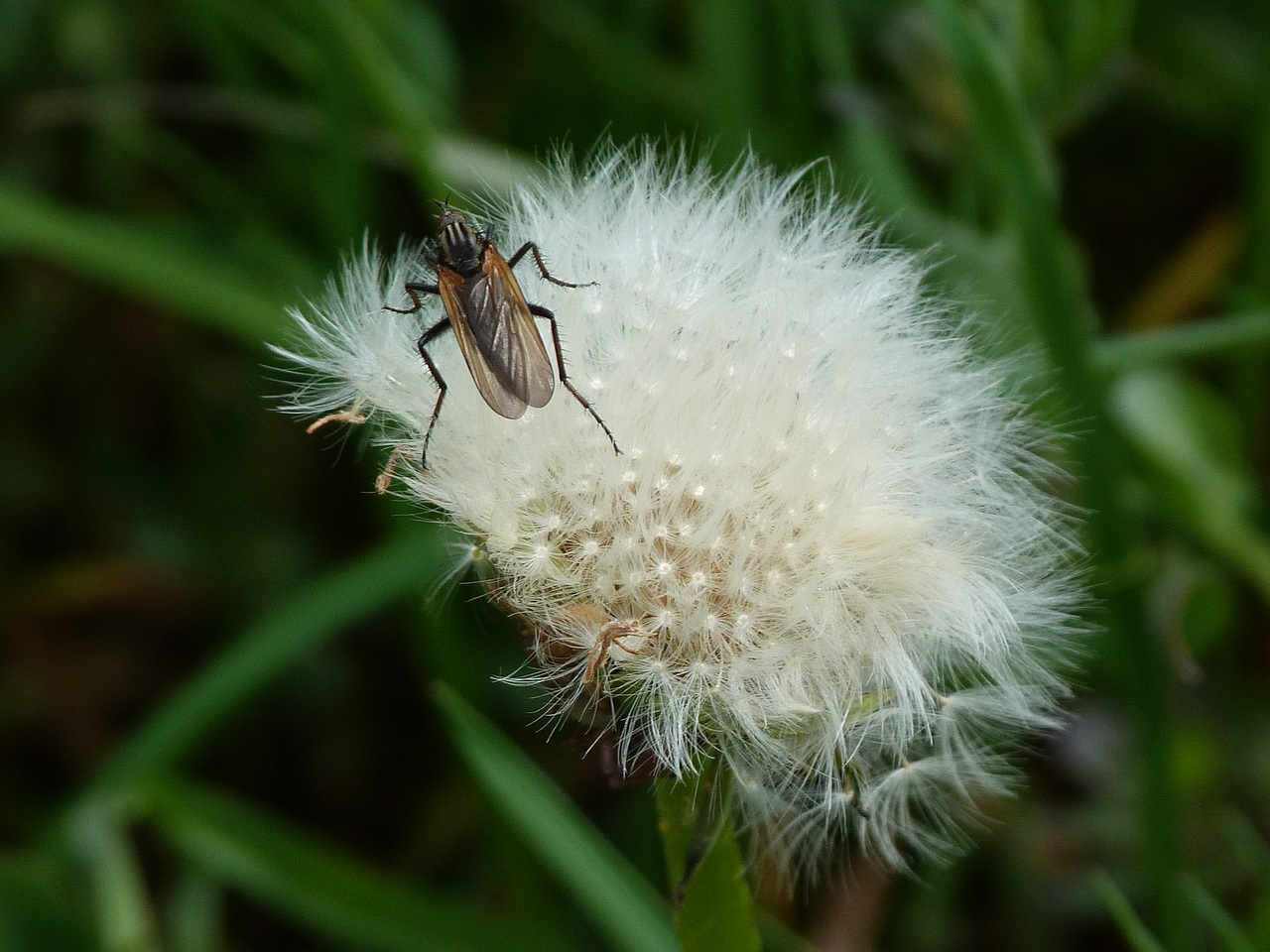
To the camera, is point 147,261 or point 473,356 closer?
point 473,356

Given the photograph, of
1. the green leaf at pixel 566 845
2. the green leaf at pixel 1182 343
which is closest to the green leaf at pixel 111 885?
the green leaf at pixel 566 845

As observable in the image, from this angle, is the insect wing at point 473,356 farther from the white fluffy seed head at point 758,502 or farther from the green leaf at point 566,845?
Answer: the green leaf at point 566,845

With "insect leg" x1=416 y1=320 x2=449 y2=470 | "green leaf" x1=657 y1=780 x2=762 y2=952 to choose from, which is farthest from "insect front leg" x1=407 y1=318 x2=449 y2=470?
"green leaf" x1=657 y1=780 x2=762 y2=952

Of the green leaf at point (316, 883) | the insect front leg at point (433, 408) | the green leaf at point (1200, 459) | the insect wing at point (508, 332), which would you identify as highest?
the green leaf at point (1200, 459)

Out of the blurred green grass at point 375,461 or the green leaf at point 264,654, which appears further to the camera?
the green leaf at point 264,654

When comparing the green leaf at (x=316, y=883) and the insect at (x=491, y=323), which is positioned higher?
the insect at (x=491, y=323)

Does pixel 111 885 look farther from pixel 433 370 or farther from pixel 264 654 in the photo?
pixel 433 370

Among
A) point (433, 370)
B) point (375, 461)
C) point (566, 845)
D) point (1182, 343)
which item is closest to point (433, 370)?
point (433, 370)

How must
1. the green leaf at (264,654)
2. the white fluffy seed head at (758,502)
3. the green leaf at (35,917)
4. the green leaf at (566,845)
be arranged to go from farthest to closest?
1. the green leaf at (264,654)
2. the green leaf at (35,917)
3. the green leaf at (566,845)
4. the white fluffy seed head at (758,502)
